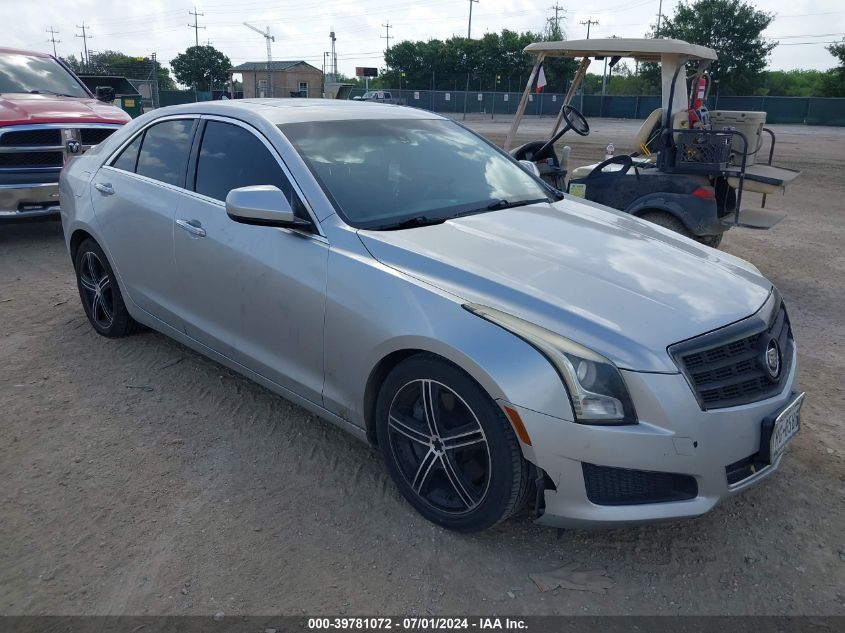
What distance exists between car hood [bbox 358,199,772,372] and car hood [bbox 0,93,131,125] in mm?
6291

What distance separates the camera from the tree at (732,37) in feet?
170

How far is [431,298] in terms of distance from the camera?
9.09 feet

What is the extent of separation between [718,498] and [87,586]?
2.39 m

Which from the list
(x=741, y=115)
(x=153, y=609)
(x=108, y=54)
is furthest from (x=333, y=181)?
(x=108, y=54)

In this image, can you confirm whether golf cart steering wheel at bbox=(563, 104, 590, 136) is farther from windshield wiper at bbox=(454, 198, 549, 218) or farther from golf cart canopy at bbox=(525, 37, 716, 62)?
windshield wiper at bbox=(454, 198, 549, 218)

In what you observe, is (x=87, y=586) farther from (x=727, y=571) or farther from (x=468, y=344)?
(x=727, y=571)

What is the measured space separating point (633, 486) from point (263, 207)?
1959 mm

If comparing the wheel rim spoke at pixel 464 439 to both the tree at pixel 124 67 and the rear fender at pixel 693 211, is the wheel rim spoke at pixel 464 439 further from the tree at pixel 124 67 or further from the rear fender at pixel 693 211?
the tree at pixel 124 67

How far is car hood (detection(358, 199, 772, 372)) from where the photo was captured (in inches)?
101

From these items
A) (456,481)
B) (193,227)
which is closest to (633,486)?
(456,481)

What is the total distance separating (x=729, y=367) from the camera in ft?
8.66

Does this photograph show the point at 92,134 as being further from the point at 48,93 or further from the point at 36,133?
the point at 48,93

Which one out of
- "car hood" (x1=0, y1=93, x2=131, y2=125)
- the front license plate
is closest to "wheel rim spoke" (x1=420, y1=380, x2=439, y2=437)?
the front license plate

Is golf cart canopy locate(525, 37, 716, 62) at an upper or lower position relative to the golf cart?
upper
